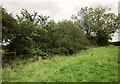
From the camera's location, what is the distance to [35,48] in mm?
21484

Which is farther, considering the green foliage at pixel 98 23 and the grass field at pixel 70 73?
the green foliage at pixel 98 23

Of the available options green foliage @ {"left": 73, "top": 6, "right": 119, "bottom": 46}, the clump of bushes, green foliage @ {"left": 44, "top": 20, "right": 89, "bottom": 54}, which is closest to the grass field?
the clump of bushes

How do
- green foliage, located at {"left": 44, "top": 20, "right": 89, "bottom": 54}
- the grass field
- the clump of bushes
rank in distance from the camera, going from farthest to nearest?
green foliage, located at {"left": 44, "top": 20, "right": 89, "bottom": 54}, the clump of bushes, the grass field

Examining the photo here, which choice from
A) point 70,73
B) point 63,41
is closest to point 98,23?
point 63,41

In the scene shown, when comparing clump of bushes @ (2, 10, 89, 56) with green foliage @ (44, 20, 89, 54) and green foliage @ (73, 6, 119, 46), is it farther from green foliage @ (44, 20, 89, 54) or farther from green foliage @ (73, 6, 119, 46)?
green foliage @ (73, 6, 119, 46)

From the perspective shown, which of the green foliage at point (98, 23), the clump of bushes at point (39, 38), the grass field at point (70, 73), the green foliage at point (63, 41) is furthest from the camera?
the green foliage at point (98, 23)

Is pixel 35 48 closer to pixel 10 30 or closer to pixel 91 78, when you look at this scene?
pixel 10 30

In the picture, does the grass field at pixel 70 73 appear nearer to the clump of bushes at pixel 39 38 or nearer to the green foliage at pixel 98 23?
the clump of bushes at pixel 39 38

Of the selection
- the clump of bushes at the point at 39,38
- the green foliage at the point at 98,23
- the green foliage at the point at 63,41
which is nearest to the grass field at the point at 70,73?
the clump of bushes at the point at 39,38

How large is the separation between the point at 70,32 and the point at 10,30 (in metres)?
8.80

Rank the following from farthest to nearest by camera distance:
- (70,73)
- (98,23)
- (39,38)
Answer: (98,23)
(39,38)
(70,73)

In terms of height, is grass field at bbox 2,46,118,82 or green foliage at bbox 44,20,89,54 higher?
green foliage at bbox 44,20,89,54

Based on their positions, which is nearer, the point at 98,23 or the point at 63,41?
the point at 63,41

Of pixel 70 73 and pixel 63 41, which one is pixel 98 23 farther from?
pixel 70 73
